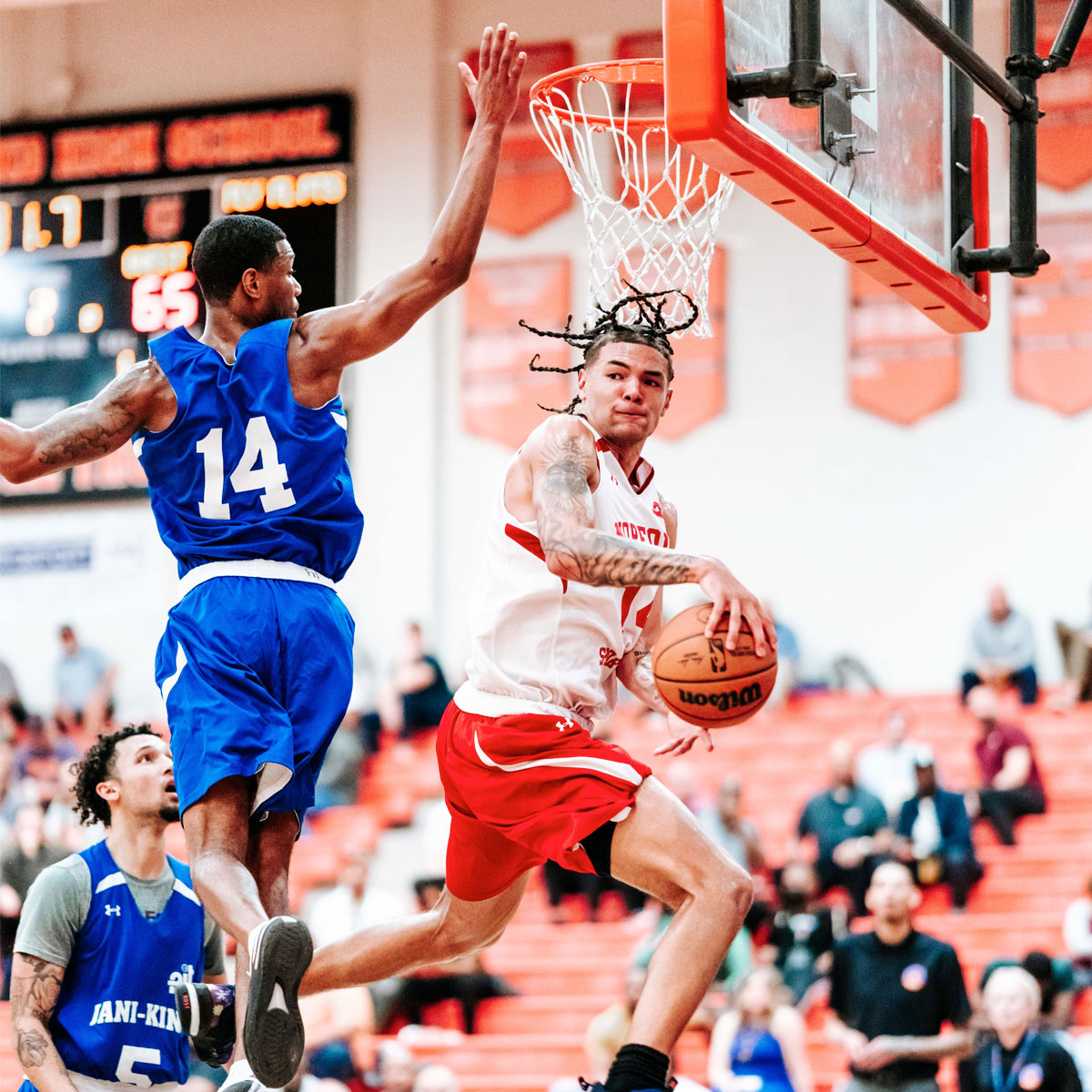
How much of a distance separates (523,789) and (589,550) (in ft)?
2.45

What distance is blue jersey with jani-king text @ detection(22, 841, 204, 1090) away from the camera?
18.1ft

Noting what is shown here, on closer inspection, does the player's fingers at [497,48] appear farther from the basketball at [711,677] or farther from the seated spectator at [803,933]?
the seated spectator at [803,933]

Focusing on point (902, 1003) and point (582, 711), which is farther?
point (902, 1003)

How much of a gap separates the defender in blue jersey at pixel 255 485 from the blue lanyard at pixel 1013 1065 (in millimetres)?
5247

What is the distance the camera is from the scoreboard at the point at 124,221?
1450cm

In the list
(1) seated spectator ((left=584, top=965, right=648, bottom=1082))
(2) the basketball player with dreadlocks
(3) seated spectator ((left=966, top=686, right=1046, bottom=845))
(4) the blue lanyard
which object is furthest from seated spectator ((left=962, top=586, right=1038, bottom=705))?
(2) the basketball player with dreadlocks

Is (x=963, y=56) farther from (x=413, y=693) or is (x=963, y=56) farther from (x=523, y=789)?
(x=413, y=693)

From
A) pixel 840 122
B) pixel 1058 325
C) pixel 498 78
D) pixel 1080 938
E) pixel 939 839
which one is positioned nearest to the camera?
pixel 498 78

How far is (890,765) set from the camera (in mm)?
12406

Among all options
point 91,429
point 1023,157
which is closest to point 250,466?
point 91,429

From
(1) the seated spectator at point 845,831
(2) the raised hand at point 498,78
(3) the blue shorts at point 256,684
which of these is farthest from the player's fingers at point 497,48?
(1) the seated spectator at point 845,831

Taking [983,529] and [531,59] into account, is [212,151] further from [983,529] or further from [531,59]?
[983,529]

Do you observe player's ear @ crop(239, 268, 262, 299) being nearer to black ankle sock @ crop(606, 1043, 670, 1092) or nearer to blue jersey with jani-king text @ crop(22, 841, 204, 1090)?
blue jersey with jani-king text @ crop(22, 841, 204, 1090)

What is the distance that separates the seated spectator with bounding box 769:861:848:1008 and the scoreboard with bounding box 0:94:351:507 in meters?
6.47
